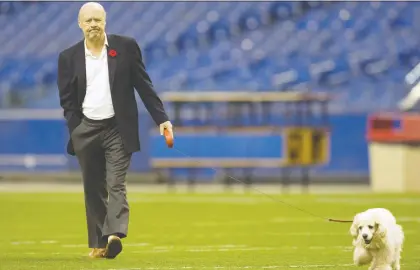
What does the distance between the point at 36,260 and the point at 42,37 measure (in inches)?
906

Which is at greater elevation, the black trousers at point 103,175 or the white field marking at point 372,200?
the black trousers at point 103,175

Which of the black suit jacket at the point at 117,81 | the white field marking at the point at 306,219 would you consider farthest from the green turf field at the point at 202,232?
the black suit jacket at the point at 117,81

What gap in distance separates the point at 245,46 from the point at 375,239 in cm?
2283

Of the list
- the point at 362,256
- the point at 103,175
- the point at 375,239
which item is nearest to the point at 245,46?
the point at 103,175

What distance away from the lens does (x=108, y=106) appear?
9672 mm

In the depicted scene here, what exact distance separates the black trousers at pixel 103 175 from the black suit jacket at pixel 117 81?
10 centimetres

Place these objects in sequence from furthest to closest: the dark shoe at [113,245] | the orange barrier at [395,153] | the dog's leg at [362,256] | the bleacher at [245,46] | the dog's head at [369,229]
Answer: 1. the bleacher at [245,46]
2. the orange barrier at [395,153]
3. the dark shoe at [113,245]
4. the dog's leg at [362,256]
5. the dog's head at [369,229]

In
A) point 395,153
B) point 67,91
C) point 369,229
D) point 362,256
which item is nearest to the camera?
point 369,229

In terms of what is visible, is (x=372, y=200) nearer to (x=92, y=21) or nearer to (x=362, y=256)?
(x=92, y=21)

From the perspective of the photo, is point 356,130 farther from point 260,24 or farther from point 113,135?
point 113,135

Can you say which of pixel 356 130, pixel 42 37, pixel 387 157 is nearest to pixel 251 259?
pixel 387 157

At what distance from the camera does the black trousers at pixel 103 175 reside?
31.5 ft

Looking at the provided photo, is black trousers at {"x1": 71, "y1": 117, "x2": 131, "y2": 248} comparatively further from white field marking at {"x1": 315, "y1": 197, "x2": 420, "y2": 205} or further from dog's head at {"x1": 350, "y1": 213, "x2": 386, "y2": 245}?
white field marking at {"x1": 315, "y1": 197, "x2": 420, "y2": 205}

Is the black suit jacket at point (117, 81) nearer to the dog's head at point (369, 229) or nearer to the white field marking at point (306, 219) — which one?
the dog's head at point (369, 229)
